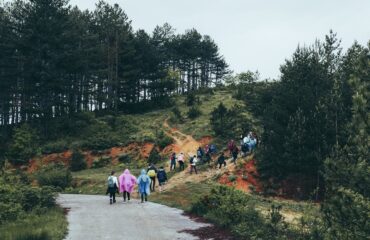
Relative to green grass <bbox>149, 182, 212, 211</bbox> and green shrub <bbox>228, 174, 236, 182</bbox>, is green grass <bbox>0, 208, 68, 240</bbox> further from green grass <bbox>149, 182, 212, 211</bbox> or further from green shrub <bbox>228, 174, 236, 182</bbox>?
green shrub <bbox>228, 174, 236, 182</bbox>

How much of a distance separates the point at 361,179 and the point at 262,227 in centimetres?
627

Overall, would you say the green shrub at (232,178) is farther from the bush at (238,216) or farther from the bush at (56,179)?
the bush at (56,179)

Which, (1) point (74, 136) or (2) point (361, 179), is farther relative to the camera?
(1) point (74, 136)

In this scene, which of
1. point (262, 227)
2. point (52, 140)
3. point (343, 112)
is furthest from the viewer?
point (52, 140)

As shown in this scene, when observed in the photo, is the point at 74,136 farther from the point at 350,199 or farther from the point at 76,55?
the point at 350,199

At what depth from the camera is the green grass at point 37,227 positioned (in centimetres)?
1364

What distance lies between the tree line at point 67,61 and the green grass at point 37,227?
3618 centimetres

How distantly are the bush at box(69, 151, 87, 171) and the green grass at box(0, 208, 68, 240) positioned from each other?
24585 mm

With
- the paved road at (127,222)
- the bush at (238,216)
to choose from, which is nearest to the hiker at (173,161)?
the paved road at (127,222)

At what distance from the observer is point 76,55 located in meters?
55.9

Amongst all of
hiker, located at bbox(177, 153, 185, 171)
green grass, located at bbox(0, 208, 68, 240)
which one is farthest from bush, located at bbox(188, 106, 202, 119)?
green grass, located at bbox(0, 208, 68, 240)

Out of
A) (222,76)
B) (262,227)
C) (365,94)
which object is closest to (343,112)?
(262,227)

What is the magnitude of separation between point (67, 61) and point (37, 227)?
4300 centimetres

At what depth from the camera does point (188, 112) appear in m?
58.0
